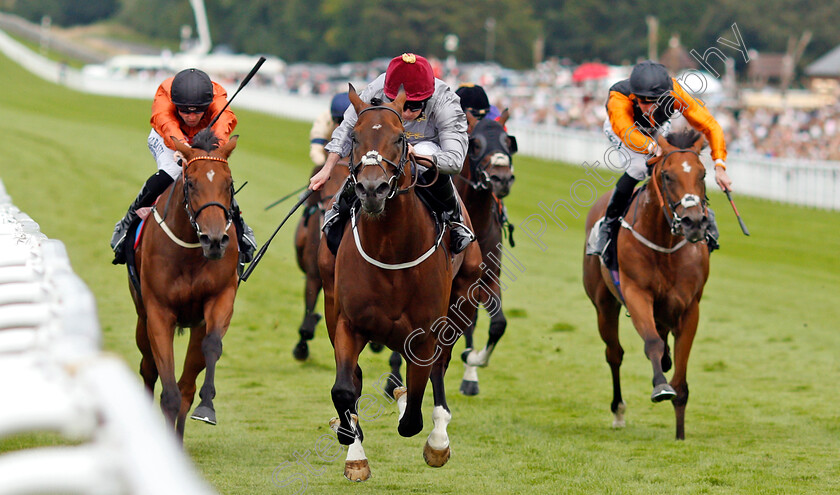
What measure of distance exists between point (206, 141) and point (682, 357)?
3479 millimetres

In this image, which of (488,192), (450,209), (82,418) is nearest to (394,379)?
(488,192)

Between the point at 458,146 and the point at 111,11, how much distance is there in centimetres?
11728

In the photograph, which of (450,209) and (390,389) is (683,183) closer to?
(450,209)

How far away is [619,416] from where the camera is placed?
823 cm

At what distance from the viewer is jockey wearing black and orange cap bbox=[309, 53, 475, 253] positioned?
6094 mm

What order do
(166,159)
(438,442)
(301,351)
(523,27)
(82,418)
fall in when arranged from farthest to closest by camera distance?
(523,27) → (301,351) → (166,159) → (438,442) → (82,418)

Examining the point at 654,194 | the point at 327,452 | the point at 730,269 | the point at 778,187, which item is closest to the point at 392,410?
the point at 327,452

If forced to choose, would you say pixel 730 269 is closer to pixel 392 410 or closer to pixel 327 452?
pixel 392 410

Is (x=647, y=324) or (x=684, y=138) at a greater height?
(x=684, y=138)

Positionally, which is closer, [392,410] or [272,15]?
[392,410]

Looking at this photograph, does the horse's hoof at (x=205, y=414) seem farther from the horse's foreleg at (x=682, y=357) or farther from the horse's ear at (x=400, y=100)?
the horse's foreleg at (x=682, y=357)

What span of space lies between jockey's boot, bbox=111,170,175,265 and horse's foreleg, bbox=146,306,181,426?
72cm

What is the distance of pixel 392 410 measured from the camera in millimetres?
8375

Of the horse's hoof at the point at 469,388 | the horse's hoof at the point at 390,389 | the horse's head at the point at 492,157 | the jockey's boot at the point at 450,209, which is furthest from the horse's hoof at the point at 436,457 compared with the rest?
the horse's hoof at the point at 469,388
